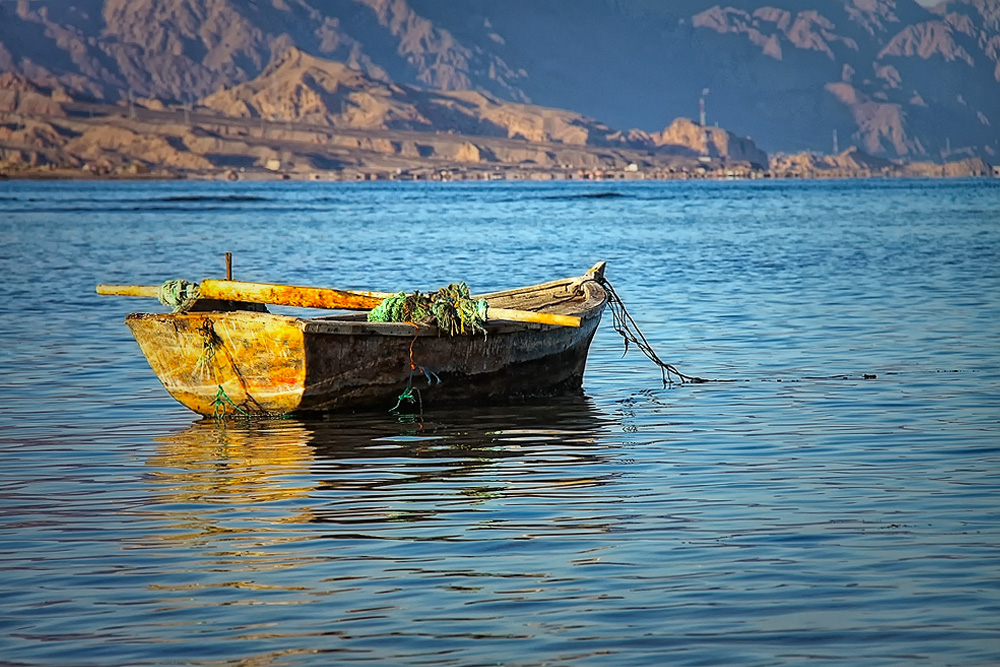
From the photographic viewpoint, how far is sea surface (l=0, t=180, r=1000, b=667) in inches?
291

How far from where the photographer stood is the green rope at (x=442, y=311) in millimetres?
14453

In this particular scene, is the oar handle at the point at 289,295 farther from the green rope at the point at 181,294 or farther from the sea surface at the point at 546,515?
the sea surface at the point at 546,515

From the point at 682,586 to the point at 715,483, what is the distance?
2.92m

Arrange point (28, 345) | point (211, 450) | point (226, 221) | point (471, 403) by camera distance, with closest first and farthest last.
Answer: point (211, 450) → point (471, 403) → point (28, 345) → point (226, 221)

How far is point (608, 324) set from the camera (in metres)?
24.6

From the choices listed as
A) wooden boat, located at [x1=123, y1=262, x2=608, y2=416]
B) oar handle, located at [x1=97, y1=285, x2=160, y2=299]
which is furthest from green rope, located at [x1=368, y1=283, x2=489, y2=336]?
oar handle, located at [x1=97, y1=285, x2=160, y2=299]

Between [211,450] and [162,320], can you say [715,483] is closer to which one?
[211,450]

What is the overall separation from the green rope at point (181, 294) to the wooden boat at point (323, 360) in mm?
118

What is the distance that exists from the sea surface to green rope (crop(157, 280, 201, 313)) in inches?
52.1

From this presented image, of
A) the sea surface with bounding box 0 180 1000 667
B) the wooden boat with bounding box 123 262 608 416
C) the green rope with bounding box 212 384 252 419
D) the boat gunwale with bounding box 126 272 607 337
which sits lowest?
the sea surface with bounding box 0 180 1000 667

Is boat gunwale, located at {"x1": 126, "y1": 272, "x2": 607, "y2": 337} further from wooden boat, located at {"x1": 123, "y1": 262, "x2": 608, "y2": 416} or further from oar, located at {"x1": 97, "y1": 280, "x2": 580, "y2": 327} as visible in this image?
oar, located at {"x1": 97, "y1": 280, "x2": 580, "y2": 327}

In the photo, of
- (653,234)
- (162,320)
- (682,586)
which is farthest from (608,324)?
(653,234)

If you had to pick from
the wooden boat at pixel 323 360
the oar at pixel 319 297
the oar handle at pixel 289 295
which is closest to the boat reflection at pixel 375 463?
the wooden boat at pixel 323 360

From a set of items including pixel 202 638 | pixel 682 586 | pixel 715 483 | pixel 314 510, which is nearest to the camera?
pixel 202 638
